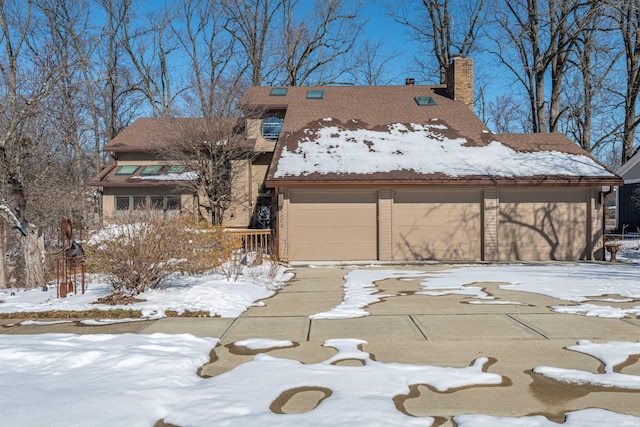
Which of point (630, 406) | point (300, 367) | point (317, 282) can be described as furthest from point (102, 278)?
point (630, 406)

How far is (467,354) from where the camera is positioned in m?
4.91

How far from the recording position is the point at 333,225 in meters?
14.7

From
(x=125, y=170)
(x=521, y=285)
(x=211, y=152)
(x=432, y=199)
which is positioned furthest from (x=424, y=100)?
(x=125, y=170)

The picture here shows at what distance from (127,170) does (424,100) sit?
45.8ft

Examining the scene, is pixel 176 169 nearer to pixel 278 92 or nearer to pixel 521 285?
pixel 278 92

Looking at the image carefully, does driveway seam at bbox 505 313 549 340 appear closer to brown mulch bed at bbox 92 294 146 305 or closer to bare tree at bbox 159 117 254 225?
brown mulch bed at bbox 92 294 146 305

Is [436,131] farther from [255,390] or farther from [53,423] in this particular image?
[53,423]

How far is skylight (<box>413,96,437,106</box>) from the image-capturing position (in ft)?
65.7

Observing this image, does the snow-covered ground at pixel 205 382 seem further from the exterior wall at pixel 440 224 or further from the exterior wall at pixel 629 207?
the exterior wall at pixel 629 207

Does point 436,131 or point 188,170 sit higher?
point 436,131

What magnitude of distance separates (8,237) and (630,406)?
43.4 feet

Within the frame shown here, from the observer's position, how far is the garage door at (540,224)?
14.9 m

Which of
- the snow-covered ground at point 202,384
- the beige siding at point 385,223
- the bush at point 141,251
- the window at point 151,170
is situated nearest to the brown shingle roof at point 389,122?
the beige siding at point 385,223

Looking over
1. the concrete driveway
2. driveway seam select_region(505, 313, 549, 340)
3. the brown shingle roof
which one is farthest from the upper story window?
driveway seam select_region(505, 313, 549, 340)
